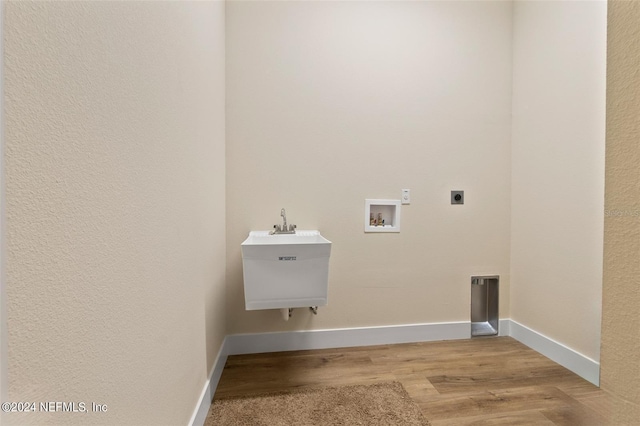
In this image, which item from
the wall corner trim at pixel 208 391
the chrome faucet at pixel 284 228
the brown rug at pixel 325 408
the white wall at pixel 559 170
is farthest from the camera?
the chrome faucet at pixel 284 228

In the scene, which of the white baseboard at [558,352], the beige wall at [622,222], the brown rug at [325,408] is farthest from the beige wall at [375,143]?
the beige wall at [622,222]

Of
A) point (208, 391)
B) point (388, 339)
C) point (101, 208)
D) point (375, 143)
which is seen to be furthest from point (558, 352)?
point (101, 208)

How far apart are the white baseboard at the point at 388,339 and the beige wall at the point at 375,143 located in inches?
2.4

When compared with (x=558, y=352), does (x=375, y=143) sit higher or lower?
higher

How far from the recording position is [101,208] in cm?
55

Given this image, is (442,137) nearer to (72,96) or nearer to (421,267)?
(421,267)

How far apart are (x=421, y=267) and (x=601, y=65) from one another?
5.05 feet

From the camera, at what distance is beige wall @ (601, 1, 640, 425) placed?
42 centimetres

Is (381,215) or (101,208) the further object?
(381,215)

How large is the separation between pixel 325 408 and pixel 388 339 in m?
0.82

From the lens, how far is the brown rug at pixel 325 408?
49.0 inches

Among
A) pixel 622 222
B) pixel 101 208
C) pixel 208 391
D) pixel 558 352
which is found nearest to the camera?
pixel 622 222

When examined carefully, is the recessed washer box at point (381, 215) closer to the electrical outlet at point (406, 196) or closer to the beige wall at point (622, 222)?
the electrical outlet at point (406, 196)

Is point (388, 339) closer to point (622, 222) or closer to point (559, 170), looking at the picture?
point (559, 170)
